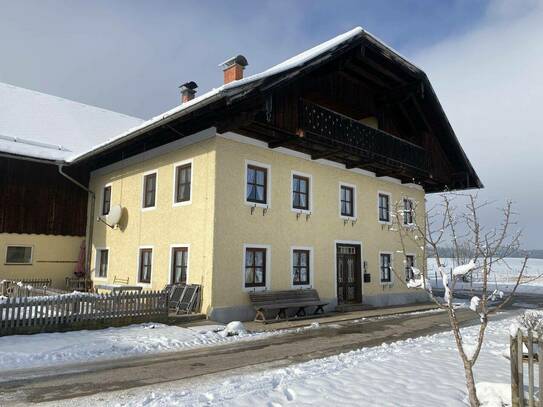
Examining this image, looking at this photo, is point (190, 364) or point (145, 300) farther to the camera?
point (145, 300)

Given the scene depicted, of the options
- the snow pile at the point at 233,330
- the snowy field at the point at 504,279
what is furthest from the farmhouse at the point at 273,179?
the snowy field at the point at 504,279

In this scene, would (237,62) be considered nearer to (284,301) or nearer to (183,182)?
(183,182)

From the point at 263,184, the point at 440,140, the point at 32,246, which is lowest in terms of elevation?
the point at 32,246

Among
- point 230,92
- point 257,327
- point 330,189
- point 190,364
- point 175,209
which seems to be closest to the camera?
point 190,364

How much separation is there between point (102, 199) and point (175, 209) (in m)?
5.86

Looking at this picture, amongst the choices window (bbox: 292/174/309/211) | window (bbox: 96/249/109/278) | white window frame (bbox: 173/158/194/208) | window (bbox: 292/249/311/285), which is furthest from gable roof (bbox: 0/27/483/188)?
window (bbox: 292/249/311/285)

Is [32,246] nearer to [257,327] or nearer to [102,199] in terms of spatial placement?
[102,199]

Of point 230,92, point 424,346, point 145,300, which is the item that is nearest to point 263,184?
point 230,92

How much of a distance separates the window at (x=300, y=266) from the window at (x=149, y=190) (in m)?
5.53

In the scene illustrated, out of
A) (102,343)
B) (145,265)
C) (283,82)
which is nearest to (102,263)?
(145,265)

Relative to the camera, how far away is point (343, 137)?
15195 mm

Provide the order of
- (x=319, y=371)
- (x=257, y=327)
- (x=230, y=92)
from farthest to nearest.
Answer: (x=257, y=327)
(x=230, y=92)
(x=319, y=371)

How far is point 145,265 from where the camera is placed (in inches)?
609

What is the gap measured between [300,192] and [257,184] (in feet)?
6.94
